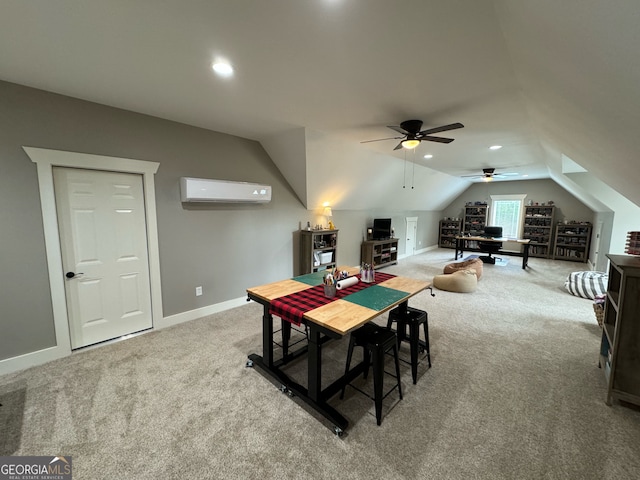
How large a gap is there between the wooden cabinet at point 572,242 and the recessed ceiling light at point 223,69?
990cm

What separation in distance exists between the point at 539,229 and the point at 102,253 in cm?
1102

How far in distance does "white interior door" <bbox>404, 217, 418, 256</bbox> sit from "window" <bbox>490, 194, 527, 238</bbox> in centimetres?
312

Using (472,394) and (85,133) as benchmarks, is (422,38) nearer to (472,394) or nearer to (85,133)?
(472,394)

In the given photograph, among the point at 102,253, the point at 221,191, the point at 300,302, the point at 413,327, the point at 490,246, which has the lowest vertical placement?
the point at 413,327

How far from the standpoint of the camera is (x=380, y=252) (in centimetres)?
681

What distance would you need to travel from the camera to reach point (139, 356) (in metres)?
2.68

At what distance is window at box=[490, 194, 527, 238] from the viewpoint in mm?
8656

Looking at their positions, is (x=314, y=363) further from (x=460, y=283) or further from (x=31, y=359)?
(x=460, y=283)

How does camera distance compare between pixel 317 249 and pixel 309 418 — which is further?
pixel 317 249

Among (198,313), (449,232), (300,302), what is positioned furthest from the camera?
(449,232)

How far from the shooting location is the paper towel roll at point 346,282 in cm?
246

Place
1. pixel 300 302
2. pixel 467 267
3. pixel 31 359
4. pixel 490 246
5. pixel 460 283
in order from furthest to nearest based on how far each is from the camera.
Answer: pixel 490 246
pixel 467 267
pixel 460 283
pixel 31 359
pixel 300 302

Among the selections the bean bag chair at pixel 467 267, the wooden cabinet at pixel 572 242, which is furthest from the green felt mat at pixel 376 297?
the wooden cabinet at pixel 572 242

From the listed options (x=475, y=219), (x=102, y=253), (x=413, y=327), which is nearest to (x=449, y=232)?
(x=475, y=219)
